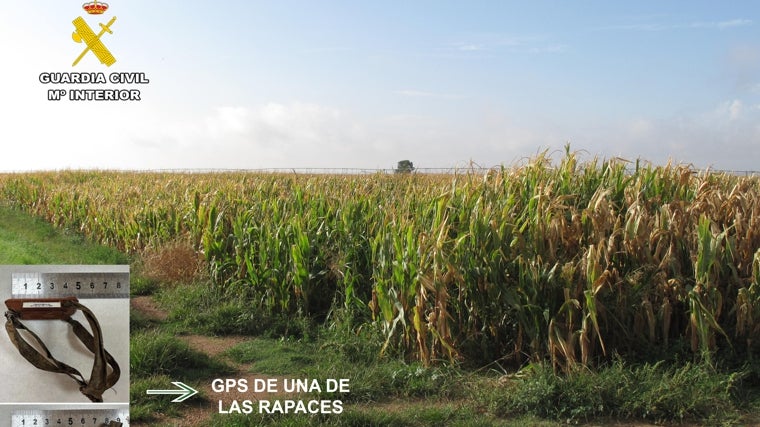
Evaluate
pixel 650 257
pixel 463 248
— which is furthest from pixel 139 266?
pixel 650 257

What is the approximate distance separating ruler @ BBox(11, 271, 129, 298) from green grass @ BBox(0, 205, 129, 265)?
26.5ft

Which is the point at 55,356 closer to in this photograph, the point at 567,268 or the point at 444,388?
the point at 444,388

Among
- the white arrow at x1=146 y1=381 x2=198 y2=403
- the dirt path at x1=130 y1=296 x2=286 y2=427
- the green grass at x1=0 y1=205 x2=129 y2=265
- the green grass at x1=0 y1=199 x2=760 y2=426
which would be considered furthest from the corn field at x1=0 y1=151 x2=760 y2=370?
the green grass at x1=0 y1=205 x2=129 y2=265

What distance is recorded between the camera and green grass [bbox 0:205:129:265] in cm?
1309

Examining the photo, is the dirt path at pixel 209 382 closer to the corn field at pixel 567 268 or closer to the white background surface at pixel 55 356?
the white background surface at pixel 55 356

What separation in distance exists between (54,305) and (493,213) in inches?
145

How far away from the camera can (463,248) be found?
20.3ft

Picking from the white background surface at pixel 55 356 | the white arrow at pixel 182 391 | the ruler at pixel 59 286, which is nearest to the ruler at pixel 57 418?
the white background surface at pixel 55 356

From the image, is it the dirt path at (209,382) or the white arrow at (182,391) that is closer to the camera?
the dirt path at (209,382)

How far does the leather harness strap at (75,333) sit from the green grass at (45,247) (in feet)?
27.0

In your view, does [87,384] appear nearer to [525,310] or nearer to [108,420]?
[108,420]

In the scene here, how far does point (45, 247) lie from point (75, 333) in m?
11.5

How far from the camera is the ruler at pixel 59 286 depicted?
4590mm

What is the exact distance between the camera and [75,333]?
4551 millimetres
